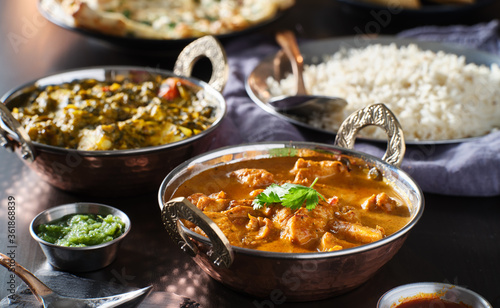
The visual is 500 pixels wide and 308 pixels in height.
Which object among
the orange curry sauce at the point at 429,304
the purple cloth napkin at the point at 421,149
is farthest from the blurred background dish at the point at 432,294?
the purple cloth napkin at the point at 421,149

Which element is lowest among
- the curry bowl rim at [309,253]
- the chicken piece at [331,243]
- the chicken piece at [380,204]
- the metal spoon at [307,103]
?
the metal spoon at [307,103]

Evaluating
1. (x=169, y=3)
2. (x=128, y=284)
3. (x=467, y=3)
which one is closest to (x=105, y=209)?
(x=128, y=284)

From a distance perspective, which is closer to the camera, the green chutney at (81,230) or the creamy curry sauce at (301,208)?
the creamy curry sauce at (301,208)

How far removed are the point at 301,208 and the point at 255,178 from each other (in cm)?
25

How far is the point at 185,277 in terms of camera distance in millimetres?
1732

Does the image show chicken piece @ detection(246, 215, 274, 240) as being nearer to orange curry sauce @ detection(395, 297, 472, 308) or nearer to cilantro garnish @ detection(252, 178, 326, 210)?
cilantro garnish @ detection(252, 178, 326, 210)

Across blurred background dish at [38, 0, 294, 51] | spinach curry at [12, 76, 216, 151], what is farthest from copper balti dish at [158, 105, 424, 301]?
blurred background dish at [38, 0, 294, 51]

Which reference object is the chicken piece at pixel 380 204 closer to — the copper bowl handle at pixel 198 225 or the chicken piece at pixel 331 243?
the chicken piece at pixel 331 243

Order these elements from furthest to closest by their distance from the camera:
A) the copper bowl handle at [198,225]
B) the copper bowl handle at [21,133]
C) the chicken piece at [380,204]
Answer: the copper bowl handle at [21,133] < the chicken piece at [380,204] < the copper bowl handle at [198,225]

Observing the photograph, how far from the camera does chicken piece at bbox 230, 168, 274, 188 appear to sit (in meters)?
1.78

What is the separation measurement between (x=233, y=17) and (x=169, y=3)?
594 millimetres

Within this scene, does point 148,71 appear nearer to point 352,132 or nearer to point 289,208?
point 352,132

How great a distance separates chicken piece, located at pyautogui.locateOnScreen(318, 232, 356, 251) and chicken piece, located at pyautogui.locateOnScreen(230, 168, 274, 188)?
0.33 meters

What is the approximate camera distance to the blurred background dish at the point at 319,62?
2.51 m
